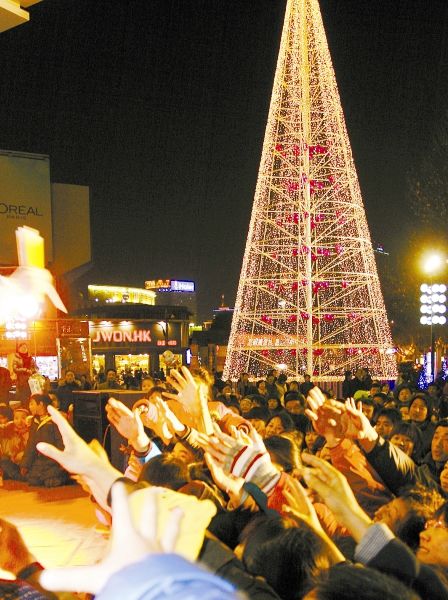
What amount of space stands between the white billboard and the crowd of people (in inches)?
621

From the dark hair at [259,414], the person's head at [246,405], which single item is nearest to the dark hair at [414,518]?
the dark hair at [259,414]

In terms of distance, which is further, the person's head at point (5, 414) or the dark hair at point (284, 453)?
the person's head at point (5, 414)

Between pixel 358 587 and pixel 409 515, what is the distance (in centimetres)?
169

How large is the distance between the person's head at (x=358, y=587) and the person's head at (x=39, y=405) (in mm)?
8686

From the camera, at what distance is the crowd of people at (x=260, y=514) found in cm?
143

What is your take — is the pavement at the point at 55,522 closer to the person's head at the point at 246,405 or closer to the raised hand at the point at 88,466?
the person's head at the point at 246,405

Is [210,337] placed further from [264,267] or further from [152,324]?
[264,267]

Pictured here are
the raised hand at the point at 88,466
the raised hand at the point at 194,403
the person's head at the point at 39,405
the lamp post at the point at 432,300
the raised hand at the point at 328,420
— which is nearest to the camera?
the raised hand at the point at 88,466

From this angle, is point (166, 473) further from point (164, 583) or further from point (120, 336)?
point (120, 336)

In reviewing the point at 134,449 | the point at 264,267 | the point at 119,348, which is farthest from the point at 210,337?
the point at 134,449

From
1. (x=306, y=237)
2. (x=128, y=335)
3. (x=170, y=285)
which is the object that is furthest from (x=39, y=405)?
(x=170, y=285)

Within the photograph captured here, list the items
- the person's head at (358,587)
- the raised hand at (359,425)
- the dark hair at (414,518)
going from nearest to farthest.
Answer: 1. the person's head at (358,587)
2. the dark hair at (414,518)
3. the raised hand at (359,425)

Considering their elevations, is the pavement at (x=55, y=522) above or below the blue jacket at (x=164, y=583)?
below

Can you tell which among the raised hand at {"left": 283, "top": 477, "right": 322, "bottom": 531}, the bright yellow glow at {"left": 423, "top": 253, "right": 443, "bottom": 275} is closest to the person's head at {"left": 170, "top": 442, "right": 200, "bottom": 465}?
the raised hand at {"left": 283, "top": 477, "right": 322, "bottom": 531}
